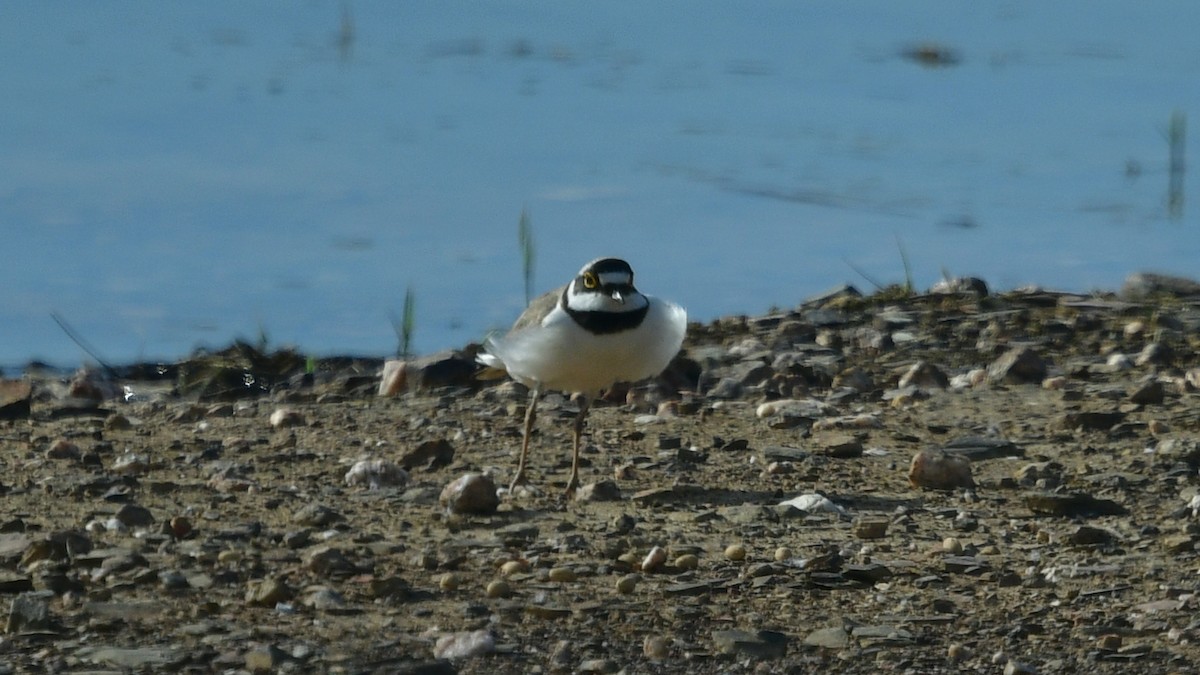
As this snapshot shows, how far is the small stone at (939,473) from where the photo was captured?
5.94 metres

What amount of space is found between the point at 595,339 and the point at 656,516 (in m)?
0.86

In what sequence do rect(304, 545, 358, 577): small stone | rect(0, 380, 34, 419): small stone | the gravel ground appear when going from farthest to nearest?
rect(0, 380, 34, 419): small stone
rect(304, 545, 358, 577): small stone
the gravel ground

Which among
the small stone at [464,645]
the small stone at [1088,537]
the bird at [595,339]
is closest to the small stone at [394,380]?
the bird at [595,339]

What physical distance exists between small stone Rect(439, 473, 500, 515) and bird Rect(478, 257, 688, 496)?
1.92 feet

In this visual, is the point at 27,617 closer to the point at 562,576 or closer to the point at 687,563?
the point at 562,576

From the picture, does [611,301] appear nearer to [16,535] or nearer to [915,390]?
[915,390]

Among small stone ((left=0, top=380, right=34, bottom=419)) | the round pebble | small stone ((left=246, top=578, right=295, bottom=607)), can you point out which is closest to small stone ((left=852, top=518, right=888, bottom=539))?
the round pebble

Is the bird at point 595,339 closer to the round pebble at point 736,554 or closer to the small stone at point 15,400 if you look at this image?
the round pebble at point 736,554

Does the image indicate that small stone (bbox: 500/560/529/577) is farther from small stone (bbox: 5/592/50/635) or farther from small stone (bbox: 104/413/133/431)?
small stone (bbox: 104/413/133/431)

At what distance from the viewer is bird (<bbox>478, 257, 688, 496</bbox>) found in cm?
638

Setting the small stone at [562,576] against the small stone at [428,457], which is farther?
the small stone at [428,457]

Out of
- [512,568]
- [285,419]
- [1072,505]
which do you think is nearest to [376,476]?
[285,419]

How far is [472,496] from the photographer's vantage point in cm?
564

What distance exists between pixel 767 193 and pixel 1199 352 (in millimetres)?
3607
